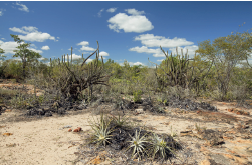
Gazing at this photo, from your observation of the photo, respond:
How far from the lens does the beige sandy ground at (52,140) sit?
3117 millimetres

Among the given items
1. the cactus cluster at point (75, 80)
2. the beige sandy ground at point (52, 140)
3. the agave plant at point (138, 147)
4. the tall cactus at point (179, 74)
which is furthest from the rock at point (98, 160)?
the tall cactus at point (179, 74)

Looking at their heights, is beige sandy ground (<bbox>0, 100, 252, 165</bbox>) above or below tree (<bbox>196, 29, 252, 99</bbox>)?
below

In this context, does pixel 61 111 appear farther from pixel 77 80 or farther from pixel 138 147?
pixel 138 147

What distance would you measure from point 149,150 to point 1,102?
24.2 ft

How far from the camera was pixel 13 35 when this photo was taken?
68.6 ft

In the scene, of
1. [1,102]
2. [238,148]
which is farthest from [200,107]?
[1,102]

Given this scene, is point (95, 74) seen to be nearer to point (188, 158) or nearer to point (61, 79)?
point (61, 79)

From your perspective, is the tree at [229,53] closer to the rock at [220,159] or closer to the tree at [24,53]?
the rock at [220,159]

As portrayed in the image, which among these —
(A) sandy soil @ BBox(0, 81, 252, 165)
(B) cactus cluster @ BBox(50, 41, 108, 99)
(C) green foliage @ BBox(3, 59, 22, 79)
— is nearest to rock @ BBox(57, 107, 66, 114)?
(A) sandy soil @ BBox(0, 81, 252, 165)

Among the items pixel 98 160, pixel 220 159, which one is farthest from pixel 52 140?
pixel 220 159

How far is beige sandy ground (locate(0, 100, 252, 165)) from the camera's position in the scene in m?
3.12

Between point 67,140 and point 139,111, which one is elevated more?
point 139,111

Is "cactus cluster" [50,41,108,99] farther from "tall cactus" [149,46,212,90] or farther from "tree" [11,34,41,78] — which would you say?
"tree" [11,34,41,78]

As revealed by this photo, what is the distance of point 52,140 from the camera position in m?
3.95
